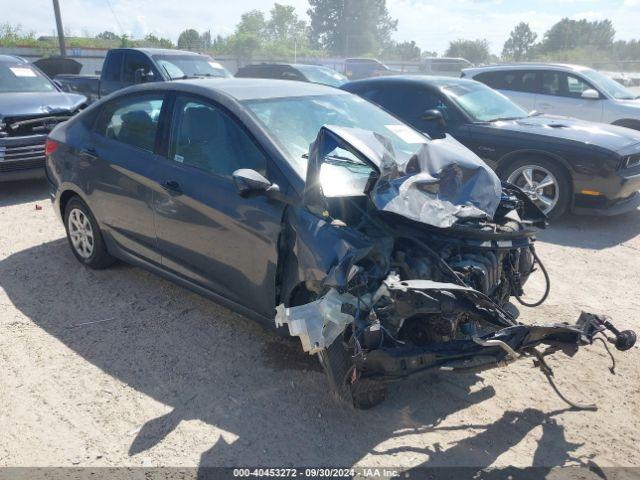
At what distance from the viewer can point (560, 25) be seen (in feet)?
213

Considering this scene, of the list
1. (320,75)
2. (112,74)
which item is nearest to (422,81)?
(112,74)

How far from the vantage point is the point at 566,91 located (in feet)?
32.5

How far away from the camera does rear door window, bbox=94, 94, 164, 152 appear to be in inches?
162

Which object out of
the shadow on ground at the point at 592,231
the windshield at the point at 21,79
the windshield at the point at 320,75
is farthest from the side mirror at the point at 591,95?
the windshield at the point at 21,79

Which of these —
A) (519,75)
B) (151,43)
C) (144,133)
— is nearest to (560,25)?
(151,43)

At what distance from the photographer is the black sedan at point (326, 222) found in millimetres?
2678

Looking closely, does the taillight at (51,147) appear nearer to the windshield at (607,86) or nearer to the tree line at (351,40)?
the windshield at (607,86)

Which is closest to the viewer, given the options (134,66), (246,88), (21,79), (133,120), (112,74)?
(246,88)

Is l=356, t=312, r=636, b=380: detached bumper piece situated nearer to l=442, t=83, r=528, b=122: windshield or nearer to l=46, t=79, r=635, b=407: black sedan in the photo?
l=46, t=79, r=635, b=407: black sedan

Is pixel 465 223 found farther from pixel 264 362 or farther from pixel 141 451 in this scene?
pixel 141 451

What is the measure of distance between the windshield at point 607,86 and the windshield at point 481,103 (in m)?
3.25

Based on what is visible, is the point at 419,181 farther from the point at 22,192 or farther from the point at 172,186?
the point at 22,192

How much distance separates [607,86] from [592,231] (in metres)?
5.00

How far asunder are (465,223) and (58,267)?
3774 mm
